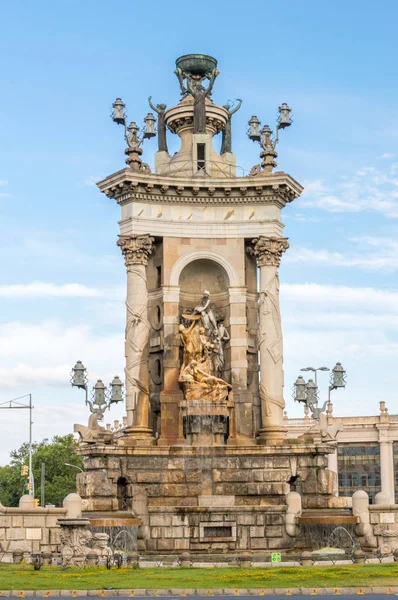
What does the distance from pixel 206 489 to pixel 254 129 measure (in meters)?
15.6

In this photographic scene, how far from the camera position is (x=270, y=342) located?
43656 mm

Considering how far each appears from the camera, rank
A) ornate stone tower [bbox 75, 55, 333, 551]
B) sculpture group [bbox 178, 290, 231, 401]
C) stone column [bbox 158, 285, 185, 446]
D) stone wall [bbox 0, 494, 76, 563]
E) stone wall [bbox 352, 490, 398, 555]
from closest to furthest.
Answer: stone wall [bbox 0, 494, 76, 563], stone wall [bbox 352, 490, 398, 555], ornate stone tower [bbox 75, 55, 333, 551], stone column [bbox 158, 285, 185, 446], sculpture group [bbox 178, 290, 231, 401]

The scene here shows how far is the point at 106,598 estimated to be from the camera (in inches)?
899

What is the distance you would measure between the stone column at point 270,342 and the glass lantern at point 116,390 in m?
5.36

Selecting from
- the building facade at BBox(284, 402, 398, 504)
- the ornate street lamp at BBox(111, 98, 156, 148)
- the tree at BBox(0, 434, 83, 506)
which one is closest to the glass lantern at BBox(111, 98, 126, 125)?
the ornate street lamp at BBox(111, 98, 156, 148)

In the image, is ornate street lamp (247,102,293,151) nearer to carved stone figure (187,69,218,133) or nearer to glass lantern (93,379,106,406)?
carved stone figure (187,69,218,133)

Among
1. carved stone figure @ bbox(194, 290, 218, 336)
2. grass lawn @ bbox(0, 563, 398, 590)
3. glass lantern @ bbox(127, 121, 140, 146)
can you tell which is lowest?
grass lawn @ bbox(0, 563, 398, 590)

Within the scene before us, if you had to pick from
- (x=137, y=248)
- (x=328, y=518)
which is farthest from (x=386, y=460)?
(x=328, y=518)

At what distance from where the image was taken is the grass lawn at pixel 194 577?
24.6 meters

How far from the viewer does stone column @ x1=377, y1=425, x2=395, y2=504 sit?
10675cm

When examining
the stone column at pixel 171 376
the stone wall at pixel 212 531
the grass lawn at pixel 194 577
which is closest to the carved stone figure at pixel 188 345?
the stone column at pixel 171 376

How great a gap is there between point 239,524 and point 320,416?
289 inches

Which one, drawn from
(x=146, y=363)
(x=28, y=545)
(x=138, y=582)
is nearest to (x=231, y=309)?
(x=146, y=363)

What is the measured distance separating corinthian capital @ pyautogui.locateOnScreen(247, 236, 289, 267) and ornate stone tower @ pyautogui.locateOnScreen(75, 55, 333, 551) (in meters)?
0.05
